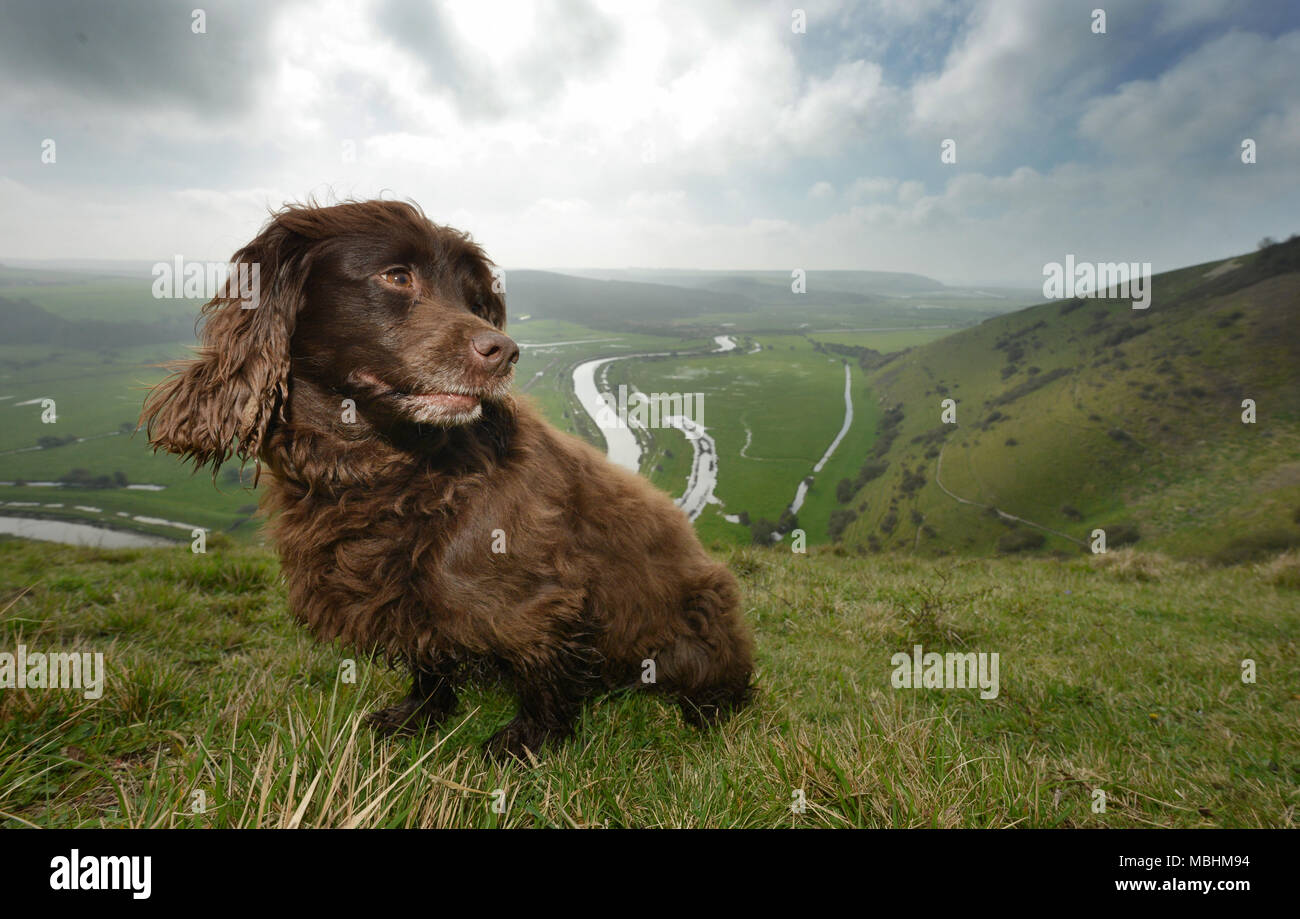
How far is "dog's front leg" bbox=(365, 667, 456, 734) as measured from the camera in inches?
120

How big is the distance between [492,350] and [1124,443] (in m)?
69.7

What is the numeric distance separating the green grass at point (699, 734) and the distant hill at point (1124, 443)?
1599 inches

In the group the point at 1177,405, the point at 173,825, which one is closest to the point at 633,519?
the point at 173,825

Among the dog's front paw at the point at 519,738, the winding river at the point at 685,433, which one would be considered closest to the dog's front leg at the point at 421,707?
the dog's front paw at the point at 519,738

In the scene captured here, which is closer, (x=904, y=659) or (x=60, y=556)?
(x=904, y=659)

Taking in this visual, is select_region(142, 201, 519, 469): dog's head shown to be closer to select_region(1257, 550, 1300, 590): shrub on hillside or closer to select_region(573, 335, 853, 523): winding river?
select_region(1257, 550, 1300, 590): shrub on hillside

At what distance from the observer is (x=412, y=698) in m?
3.23

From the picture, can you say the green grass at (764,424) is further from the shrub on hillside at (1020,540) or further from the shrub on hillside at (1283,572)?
the shrub on hillside at (1283,572)

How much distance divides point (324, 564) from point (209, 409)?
85 centimetres

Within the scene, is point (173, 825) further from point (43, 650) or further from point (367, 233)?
point (43, 650)

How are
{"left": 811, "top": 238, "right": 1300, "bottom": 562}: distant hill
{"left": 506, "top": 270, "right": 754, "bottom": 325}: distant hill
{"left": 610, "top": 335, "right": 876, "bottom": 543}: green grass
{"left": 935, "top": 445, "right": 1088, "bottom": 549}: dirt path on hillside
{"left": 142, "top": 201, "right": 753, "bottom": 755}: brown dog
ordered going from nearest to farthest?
{"left": 142, "top": 201, "right": 753, "bottom": 755}: brown dog < {"left": 811, "top": 238, "right": 1300, "bottom": 562}: distant hill < {"left": 935, "top": 445, "right": 1088, "bottom": 549}: dirt path on hillside < {"left": 610, "top": 335, "right": 876, "bottom": 543}: green grass < {"left": 506, "top": 270, "right": 754, "bottom": 325}: distant hill

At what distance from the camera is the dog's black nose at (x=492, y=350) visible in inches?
91.5

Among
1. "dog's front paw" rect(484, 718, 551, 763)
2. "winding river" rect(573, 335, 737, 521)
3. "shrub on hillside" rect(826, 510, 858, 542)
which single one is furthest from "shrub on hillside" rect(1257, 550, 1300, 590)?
"shrub on hillside" rect(826, 510, 858, 542)
